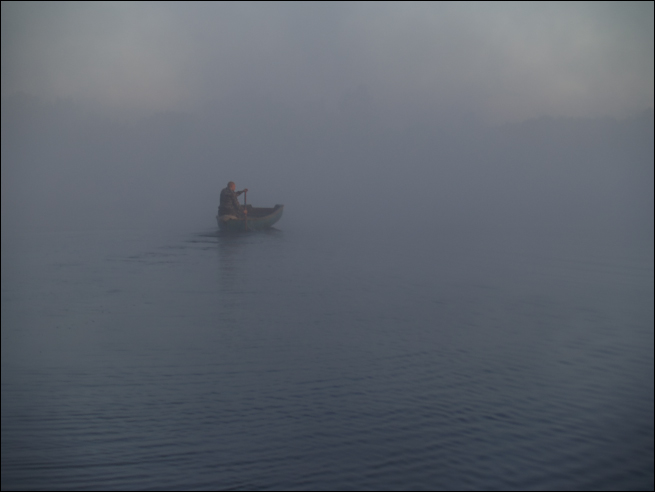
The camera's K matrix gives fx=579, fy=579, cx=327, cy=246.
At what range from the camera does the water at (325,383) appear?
5.16m

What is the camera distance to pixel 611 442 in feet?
19.3

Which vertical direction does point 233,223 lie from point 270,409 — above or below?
above

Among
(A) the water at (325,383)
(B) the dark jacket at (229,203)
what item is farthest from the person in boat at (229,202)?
(A) the water at (325,383)

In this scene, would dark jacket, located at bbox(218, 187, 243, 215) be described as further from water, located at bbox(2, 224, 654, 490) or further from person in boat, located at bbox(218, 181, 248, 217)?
water, located at bbox(2, 224, 654, 490)

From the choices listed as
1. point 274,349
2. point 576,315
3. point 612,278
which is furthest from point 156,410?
point 612,278

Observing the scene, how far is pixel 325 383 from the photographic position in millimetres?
7367

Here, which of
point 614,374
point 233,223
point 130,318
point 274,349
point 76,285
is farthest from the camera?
point 233,223

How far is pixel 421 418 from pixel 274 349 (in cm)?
327

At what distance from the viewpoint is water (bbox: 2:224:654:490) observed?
5164 millimetres

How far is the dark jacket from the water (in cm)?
1313

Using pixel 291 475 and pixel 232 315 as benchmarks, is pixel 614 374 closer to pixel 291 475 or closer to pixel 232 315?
pixel 291 475

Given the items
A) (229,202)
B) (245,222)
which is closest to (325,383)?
(229,202)

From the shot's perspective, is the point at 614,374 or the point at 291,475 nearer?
the point at 291,475

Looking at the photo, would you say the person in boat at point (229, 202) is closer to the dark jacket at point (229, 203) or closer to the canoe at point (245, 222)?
the dark jacket at point (229, 203)
